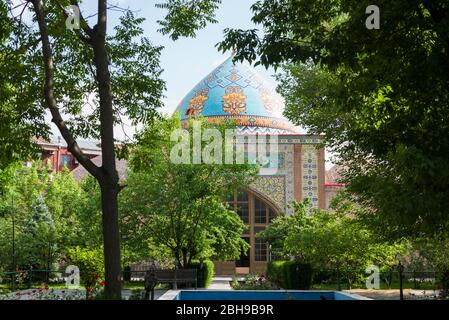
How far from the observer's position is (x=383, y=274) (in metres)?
25.3

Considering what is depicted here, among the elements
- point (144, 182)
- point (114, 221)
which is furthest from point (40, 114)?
point (144, 182)

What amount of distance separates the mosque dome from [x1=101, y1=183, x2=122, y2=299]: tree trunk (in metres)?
27.1

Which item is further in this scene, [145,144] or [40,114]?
[145,144]

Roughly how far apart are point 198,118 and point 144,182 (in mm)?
3240

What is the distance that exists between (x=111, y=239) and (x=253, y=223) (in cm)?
2645

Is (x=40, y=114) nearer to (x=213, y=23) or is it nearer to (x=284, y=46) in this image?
(x=213, y=23)

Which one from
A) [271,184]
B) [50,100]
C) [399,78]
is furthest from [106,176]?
[271,184]

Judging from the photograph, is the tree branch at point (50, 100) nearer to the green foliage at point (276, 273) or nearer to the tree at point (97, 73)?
the tree at point (97, 73)

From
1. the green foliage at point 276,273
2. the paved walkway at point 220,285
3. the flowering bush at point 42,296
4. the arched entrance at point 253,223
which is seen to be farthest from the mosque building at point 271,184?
the flowering bush at point 42,296

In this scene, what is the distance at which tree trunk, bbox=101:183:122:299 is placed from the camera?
8297 mm

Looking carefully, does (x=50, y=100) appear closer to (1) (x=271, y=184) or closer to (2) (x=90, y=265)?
(2) (x=90, y=265)

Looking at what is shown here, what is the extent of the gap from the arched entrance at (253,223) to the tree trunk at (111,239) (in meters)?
25.7

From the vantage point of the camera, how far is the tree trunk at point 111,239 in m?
8.30

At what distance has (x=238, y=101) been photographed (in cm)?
3725
